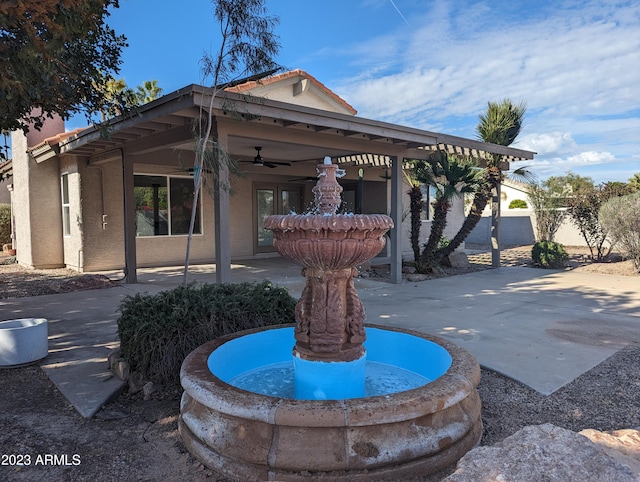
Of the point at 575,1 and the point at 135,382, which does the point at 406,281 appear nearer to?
the point at 575,1

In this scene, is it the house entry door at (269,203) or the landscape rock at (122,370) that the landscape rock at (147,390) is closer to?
the landscape rock at (122,370)

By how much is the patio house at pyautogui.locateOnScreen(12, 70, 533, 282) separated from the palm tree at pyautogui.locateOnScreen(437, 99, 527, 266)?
54 cm

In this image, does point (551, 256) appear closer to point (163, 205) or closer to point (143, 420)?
point (163, 205)

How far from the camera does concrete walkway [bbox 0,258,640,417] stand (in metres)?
4.44

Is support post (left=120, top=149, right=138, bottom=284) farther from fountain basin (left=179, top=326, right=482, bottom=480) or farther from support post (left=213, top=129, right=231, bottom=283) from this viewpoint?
fountain basin (left=179, top=326, right=482, bottom=480)

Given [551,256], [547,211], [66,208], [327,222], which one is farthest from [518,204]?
[327,222]

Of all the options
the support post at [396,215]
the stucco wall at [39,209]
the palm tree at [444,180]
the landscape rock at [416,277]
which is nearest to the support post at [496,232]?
the palm tree at [444,180]

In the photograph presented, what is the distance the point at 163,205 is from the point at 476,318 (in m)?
9.49

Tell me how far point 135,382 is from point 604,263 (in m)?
14.3

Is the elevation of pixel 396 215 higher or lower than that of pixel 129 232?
higher

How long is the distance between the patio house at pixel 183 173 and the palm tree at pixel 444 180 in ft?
1.53

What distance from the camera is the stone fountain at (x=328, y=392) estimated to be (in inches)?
98.4

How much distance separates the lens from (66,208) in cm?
1202

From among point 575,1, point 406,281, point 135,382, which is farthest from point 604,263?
point 135,382
